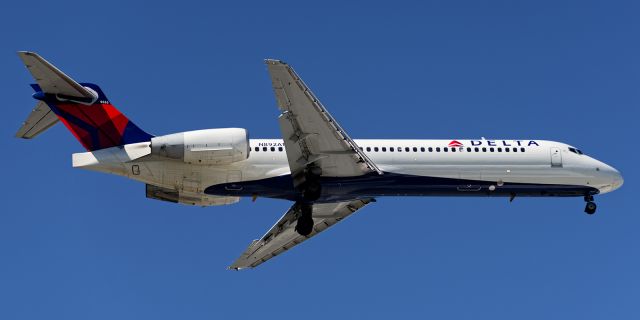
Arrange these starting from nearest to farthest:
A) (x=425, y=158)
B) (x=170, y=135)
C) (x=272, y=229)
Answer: (x=170, y=135) < (x=425, y=158) < (x=272, y=229)

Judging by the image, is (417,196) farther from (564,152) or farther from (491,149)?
(564,152)

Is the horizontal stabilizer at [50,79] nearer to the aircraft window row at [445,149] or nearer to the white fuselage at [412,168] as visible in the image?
the white fuselage at [412,168]

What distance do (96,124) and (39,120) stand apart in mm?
1888

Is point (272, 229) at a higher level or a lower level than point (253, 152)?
lower

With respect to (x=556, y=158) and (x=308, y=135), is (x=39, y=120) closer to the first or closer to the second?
(x=308, y=135)

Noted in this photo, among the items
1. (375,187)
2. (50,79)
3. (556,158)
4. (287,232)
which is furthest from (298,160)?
(556,158)

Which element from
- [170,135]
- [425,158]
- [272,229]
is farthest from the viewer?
[272,229]

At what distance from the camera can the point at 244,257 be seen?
147 ft

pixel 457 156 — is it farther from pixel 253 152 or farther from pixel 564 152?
pixel 253 152

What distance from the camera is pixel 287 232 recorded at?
146 feet

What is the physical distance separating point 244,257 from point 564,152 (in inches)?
527

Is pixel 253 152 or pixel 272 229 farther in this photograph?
pixel 272 229

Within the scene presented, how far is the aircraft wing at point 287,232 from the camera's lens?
43406 millimetres

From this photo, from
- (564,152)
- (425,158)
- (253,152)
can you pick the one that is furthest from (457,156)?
(253,152)
